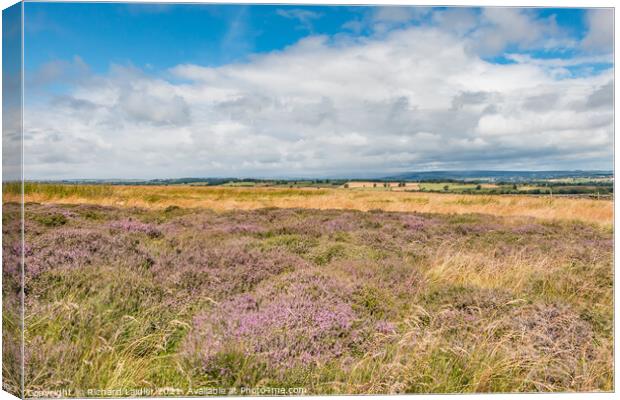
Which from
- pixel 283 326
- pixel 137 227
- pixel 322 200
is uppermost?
pixel 322 200

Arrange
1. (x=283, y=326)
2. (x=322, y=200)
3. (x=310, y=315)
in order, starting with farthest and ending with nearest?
(x=322, y=200) → (x=310, y=315) → (x=283, y=326)

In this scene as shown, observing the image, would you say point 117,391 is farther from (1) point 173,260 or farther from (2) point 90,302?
(1) point 173,260

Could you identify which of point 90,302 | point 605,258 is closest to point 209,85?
point 90,302

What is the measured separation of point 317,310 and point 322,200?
5.69 metres

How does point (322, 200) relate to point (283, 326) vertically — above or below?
above

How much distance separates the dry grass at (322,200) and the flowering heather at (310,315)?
1.48 feet

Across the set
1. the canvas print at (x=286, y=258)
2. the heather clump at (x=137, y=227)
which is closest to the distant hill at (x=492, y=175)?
the canvas print at (x=286, y=258)

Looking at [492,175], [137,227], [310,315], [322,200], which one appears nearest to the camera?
[310,315]

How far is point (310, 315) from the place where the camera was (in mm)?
4922

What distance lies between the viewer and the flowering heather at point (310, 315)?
459 centimetres

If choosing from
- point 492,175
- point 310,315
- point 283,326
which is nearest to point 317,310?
point 310,315

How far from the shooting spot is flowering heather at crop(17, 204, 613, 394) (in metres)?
4.59

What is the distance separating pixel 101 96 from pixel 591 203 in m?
6.88

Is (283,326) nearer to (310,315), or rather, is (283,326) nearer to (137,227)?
(310,315)
